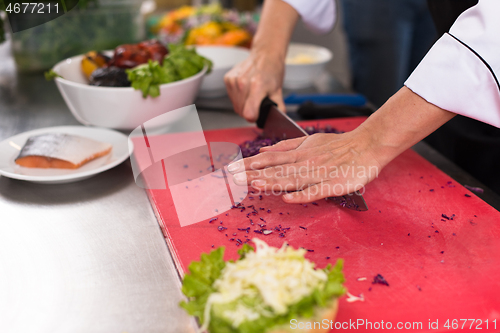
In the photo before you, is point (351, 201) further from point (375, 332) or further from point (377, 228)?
point (375, 332)

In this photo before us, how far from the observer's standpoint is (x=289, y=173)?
3.66 ft

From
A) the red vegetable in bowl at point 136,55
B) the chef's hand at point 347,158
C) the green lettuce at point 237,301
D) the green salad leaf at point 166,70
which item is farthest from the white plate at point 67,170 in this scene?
the green lettuce at point 237,301

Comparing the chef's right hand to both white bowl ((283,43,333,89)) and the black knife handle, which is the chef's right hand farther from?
white bowl ((283,43,333,89))

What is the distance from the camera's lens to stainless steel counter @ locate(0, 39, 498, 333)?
80 centimetres

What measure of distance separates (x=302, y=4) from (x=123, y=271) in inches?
57.5

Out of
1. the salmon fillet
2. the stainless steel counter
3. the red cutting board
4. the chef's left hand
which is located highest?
the chef's left hand

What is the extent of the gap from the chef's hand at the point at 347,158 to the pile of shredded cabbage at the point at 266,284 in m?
0.39

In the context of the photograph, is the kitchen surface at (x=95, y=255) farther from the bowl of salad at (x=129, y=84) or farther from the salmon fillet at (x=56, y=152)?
the bowl of salad at (x=129, y=84)

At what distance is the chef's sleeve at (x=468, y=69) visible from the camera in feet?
3.32

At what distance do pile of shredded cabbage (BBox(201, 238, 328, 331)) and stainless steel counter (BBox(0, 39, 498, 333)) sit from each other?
0.65ft

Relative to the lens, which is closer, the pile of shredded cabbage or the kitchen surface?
the pile of shredded cabbage

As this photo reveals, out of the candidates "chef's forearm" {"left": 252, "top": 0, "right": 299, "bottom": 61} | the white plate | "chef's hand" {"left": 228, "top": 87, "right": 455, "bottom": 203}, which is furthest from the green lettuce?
"chef's forearm" {"left": 252, "top": 0, "right": 299, "bottom": 61}

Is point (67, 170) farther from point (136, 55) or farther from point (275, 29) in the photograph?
point (275, 29)

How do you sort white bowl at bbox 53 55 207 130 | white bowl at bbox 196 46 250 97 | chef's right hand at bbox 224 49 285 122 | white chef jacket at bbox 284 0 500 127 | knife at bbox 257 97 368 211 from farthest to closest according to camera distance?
1. white bowl at bbox 196 46 250 97
2. chef's right hand at bbox 224 49 285 122
3. white bowl at bbox 53 55 207 130
4. knife at bbox 257 97 368 211
5. white chef jacket at bbox 284 0 500 127
